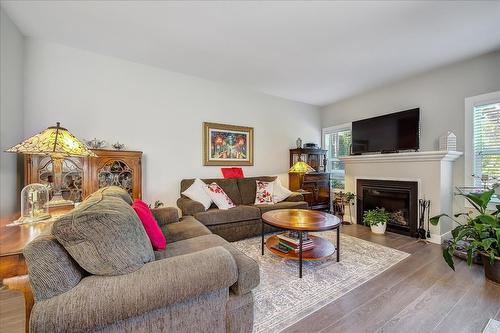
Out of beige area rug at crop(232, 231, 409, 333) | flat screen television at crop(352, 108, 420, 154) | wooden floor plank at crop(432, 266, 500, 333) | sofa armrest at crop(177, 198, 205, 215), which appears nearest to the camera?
wooden floor plank at crop(432, 266, 500, 333)

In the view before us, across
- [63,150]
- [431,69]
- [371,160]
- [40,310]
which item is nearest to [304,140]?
[371,160]

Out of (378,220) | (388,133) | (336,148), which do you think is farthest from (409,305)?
(336,148)

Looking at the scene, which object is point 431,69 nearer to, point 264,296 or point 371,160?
point 371,160

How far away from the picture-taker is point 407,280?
2004 mm

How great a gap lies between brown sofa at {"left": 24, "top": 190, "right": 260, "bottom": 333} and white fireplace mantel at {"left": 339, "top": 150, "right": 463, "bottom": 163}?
3.18 m

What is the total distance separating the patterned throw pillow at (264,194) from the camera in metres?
3.61

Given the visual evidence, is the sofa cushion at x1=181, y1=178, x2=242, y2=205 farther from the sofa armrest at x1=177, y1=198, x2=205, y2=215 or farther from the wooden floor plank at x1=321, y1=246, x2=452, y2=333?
the wooden floor plank at x1=321, y1=246, x2=452, y2=333

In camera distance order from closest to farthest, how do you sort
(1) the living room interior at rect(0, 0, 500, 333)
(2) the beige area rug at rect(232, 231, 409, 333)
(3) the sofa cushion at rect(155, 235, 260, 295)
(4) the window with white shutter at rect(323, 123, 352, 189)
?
(1) the living room interior at rect(0, 0, 500, 333)
(3) the sofa cushion at rect(155, 235, 260, 295)
(2) the beige area rug at rect(232, 231, 409, 333)
(4) the window with white shutter at rect(323, 123, 352, 189)

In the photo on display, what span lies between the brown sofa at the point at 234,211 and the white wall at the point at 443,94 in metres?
2.35

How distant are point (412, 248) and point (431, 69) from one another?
2.73 metres

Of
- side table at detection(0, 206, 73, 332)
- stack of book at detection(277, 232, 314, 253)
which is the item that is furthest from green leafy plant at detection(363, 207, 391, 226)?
side table at detection(0, 206, 73, 332)

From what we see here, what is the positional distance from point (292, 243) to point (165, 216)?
56.7 inches

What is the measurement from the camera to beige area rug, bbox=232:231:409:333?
156 centimetres

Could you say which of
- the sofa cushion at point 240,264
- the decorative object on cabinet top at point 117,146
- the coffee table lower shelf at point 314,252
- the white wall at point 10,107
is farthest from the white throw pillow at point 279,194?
the white wall at point 10,107
